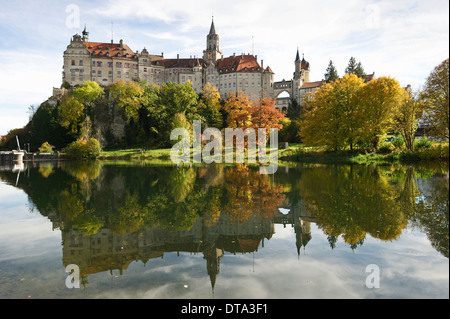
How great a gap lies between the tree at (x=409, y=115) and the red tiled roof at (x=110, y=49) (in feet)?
232

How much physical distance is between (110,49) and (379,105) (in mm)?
72182

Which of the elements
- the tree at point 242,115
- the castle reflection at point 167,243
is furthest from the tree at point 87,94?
the castle reflection at point 167,243

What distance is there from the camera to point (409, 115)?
34438mm

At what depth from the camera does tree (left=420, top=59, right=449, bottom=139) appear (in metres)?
25.2

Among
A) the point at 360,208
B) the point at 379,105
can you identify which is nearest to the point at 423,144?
the point at 379,105

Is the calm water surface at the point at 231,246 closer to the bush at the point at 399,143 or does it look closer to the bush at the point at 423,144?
the bush at the point at 423,144

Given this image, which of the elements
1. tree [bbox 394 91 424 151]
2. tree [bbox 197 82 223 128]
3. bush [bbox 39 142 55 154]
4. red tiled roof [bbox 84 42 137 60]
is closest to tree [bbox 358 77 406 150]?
tree [bbox 394 91 424 151]

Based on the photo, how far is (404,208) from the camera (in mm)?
11023

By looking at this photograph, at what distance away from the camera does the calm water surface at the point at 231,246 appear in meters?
5.62

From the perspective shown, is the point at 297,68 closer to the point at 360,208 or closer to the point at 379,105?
the point at 379,105
